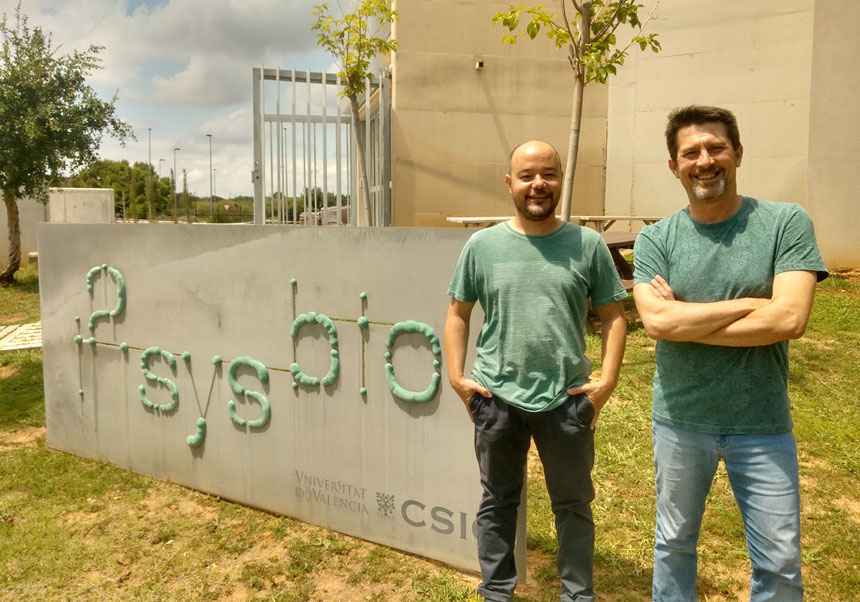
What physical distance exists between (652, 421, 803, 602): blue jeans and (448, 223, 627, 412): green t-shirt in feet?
1.19

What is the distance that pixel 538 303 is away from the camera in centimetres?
229

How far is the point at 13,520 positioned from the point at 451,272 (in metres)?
2.65

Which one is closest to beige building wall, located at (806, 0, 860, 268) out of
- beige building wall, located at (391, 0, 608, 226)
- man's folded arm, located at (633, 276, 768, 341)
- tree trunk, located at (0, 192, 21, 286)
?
beige building wall, located at (391, 0, 608, 226)

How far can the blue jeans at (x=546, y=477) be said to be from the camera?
2.31 meters

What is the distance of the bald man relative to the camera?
2289 millimetres

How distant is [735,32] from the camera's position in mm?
9258

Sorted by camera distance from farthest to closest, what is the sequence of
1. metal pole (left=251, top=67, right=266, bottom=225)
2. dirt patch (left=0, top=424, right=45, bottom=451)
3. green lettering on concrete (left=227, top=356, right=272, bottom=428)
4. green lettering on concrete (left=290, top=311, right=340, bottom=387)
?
metal pole (left=251, top=67, right=266, bottom=225)
dirt patch (left=0, top=424, right=45, bottom=451)
green lettering on concrete (left=227, top=356, right=272, bottom=428)
green lettering on concrete (left=290, top=311, right=340, bottom=387)

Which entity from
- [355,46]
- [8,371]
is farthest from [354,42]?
[8,371]

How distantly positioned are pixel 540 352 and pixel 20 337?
8622mm

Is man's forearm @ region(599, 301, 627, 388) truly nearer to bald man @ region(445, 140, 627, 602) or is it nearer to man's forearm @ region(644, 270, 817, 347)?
bald man @ region(445, 140, 627, 602)

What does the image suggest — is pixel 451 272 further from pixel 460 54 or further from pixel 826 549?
pixel 460 54

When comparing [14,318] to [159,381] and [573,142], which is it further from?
[573,142]

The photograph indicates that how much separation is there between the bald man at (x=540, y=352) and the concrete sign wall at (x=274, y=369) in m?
0.54

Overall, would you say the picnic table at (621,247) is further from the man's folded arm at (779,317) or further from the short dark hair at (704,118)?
the man's folded arm at (779,317)
